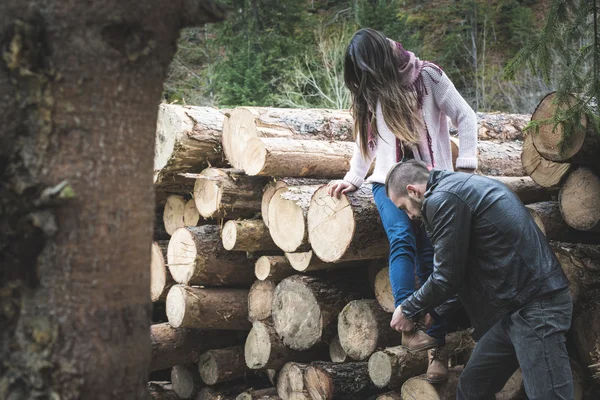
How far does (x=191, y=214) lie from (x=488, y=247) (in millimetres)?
2930

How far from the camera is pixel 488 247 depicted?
9.65 ft

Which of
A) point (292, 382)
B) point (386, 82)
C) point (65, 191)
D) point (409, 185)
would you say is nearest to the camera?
point (65, 191)

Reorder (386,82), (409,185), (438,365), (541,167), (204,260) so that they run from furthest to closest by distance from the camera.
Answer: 1. (204,260)
2. (541,167)
3. (386,82)
4. (438,365)
5. (409,185)

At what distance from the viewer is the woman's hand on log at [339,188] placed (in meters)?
3.80

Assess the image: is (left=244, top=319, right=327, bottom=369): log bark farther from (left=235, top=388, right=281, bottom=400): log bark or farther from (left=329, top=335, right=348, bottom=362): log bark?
(left=329, top=335, right=348, bottom=362): log bark

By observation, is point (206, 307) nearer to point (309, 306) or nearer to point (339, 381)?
point (309, 306)

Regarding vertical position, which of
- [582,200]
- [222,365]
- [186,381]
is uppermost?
[582,200]

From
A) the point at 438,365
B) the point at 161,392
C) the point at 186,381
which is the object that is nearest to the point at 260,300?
the point at 186,381

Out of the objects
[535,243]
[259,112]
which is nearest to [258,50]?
[259,112]

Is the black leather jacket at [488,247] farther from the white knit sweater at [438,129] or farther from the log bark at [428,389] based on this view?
the log bark at [428,389]

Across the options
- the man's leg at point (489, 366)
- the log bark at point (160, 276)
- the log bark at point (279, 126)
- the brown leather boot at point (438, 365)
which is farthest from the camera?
the log bark at point (160, 276)

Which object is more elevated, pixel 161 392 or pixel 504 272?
pixel 504 272

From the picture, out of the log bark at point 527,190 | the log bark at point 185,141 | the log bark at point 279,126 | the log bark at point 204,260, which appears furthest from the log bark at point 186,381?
the log bark at point 527,190

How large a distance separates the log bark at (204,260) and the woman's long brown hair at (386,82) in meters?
1.80
